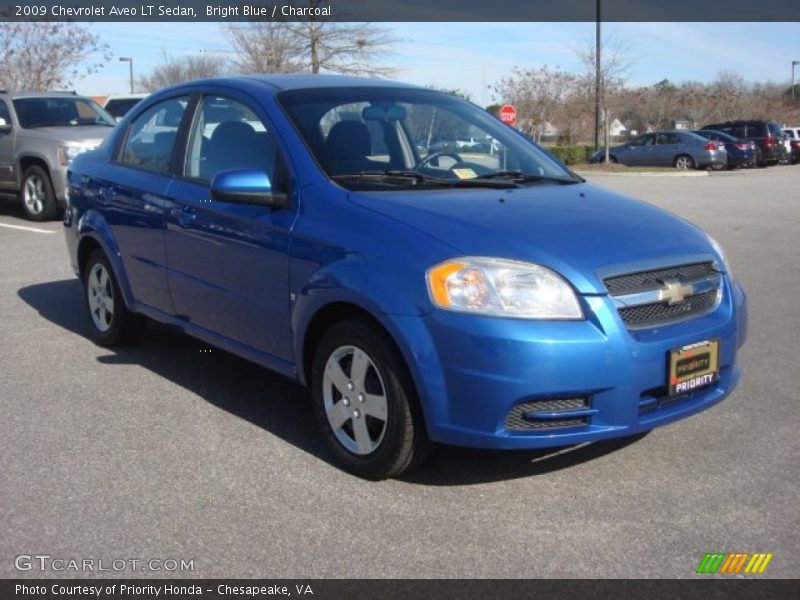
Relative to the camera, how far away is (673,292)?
146 inches

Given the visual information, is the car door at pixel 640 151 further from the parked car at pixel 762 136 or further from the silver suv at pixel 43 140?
the silver suv at pixel 43 140

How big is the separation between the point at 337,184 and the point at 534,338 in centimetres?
128

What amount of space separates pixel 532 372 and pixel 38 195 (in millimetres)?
11082

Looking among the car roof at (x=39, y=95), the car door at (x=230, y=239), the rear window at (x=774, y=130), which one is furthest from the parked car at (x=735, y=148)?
the car door at (x=230, y=239)

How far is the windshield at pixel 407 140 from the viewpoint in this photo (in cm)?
438

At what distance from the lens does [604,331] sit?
11.3 feet

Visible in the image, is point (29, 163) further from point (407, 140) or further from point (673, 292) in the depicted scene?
point (673, 292)

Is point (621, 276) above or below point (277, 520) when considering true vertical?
above

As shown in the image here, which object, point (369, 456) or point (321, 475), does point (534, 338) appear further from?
point (321, 475)

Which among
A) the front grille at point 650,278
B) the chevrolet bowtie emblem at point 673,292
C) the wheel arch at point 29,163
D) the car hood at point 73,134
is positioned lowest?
the chevrolet bowtie emblem at point 673,292

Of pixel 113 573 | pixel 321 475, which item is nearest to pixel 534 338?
pixel 321 475

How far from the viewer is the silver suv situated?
40.7 feet

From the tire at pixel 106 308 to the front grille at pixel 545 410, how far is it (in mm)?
3240

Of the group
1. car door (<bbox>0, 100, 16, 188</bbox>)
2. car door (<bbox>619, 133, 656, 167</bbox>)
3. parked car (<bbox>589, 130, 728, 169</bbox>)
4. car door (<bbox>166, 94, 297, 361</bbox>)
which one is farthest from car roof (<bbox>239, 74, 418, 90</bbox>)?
car door (<bbox>619, 133, 656, 167</bbox>)
